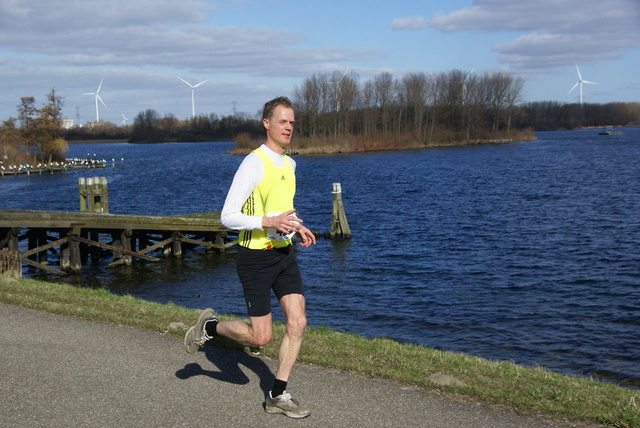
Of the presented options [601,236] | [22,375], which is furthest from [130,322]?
[601,236]

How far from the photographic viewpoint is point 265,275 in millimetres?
5422

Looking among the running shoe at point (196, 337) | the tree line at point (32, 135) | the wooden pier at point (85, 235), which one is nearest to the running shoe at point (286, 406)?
the running shoe at point (196, 337)

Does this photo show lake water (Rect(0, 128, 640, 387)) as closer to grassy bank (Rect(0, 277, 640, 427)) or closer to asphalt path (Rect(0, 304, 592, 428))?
grassy bank (Rect(0, 277, 640, 427))

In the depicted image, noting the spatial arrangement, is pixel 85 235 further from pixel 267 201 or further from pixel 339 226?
pixel 267 201

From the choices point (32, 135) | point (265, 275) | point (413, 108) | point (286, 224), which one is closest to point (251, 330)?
point (265, 275)

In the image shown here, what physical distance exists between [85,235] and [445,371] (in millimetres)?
20820

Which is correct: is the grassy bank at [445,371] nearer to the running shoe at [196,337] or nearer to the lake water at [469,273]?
the running shoe at [196,337]

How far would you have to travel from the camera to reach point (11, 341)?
7.68 m

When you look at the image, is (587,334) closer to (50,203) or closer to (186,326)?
(186,326)

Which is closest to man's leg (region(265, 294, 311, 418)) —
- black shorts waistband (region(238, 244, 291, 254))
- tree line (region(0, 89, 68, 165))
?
black shorts waistband (region(238, 244, 291, 254))

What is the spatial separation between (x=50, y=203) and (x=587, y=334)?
3909 cm

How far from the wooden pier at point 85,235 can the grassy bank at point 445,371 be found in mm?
9673

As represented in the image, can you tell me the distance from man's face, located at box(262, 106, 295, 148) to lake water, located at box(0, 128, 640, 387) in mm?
8702

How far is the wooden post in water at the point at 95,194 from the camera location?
23641 mm
